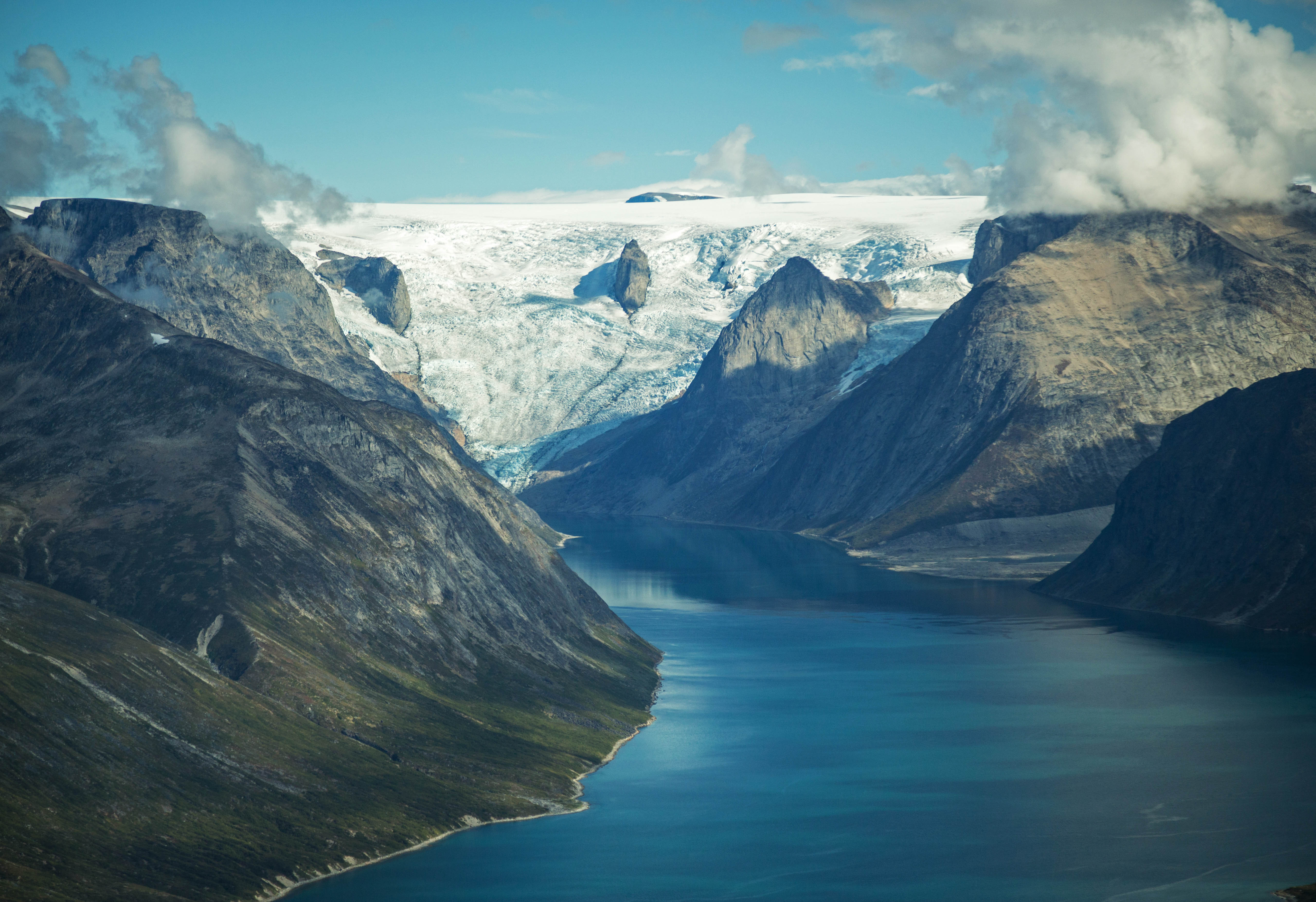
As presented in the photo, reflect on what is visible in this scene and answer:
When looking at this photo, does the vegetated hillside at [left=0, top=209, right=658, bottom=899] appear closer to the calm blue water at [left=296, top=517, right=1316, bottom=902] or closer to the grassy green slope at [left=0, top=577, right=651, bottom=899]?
the grassy green slope at [left=0, top=577, right=651, bottom=899]

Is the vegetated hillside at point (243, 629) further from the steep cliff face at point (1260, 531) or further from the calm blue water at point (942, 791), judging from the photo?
the steep cliff face at point (1260, 531)

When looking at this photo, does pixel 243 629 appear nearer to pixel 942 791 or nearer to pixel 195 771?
pixel 195 771

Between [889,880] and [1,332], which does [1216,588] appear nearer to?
[889,880]

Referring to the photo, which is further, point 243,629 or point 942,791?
point 942,791

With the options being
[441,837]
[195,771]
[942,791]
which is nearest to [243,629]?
[195,771]

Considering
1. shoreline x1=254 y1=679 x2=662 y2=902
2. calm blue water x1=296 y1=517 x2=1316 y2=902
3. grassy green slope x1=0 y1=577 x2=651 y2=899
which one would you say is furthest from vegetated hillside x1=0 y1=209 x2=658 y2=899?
calm blue water x1=296 y1=517 x2=1316 y2=902

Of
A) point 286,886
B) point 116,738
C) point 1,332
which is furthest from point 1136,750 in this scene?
point 1,332
